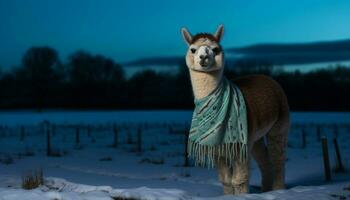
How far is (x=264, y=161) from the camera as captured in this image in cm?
927

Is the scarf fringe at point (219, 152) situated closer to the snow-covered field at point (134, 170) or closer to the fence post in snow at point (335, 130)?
the snow-covered field at point (134, 170)

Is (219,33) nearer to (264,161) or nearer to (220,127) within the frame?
(220,127)

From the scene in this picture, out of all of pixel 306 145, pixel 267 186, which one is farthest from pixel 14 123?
pixel 267 186

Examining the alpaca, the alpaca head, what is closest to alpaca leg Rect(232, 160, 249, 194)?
the alpaca

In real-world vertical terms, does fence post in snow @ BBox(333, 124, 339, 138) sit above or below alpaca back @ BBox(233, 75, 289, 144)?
below

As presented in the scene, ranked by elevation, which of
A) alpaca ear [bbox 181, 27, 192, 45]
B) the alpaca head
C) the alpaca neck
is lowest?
Result: the alpaca neck

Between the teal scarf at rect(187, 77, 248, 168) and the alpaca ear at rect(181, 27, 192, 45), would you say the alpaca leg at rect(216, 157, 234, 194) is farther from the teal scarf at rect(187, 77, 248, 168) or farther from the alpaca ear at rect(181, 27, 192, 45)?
the alpaca ear at rect(181, 27, 192, 45)

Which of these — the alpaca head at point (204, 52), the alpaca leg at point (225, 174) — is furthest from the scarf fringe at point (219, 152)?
the alpaca head at point (204, 52)

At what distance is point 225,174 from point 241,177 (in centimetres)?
32

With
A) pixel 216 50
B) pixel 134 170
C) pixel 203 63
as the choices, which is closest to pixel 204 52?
pixel 203 63

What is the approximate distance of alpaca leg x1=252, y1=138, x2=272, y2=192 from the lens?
30.1 feet

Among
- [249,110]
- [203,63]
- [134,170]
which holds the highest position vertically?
[203,63]

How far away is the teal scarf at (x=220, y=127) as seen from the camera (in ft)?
24.9

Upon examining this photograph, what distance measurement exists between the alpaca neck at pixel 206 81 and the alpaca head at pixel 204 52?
73 mm
